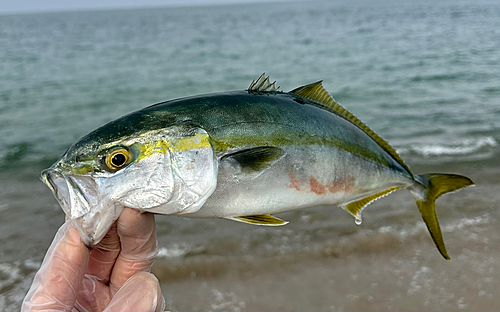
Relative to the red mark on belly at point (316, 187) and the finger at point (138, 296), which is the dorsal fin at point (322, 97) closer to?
the red mark on belly at point (316, 187)

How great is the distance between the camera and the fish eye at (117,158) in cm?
165

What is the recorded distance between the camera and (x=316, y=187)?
195cm

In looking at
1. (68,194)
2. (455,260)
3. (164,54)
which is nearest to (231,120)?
(68,194)

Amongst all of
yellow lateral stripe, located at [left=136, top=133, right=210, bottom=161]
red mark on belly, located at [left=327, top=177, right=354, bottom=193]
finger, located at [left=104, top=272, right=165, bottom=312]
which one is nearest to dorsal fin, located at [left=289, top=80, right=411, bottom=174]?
red mark on belly, located at [left=327, top=177, right=354, bottom=193]

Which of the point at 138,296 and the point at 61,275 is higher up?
the point at 61,275

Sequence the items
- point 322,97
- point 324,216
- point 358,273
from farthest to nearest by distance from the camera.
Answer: point 324,216, point 358,273, point 322,97

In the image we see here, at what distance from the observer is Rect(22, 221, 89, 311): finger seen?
204cm

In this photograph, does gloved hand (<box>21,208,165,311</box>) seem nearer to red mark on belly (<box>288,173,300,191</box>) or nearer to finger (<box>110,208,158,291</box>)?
finger (<box>110,208,158,291</box>)

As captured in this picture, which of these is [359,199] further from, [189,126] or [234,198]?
[189,126]

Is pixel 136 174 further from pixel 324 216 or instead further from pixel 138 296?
pixel 324 216

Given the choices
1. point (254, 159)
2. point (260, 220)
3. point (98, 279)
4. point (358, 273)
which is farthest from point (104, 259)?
point (358, 273)

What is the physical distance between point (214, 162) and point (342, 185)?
2.31ft

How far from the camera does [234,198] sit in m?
1.80

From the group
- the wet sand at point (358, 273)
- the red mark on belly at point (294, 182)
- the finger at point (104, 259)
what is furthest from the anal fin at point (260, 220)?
the wet sand at point (358, 273)
